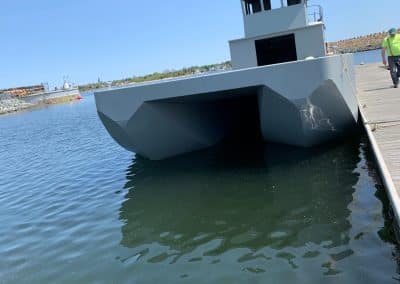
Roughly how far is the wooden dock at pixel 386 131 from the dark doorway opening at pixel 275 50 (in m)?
2.33

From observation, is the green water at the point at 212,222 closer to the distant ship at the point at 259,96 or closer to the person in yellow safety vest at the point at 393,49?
the distant ship at the point at 259,96

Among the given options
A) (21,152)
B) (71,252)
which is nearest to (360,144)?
(71,252)

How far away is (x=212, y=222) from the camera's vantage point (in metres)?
6.95

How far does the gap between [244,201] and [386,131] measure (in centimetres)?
301

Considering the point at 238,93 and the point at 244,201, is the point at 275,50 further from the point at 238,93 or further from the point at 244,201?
the point at 244,201

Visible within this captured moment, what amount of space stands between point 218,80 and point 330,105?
2387 mm

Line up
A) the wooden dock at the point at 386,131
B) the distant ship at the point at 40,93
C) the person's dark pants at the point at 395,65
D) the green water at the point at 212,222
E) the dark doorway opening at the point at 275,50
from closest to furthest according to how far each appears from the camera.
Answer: the green water at the point at 212,222 → the wooden dock at the point at 386,131 → the dark doorway opening at the point at 275,50 → the person's dark pants at the point at 395,65 → the distant ship at the point at 40,93

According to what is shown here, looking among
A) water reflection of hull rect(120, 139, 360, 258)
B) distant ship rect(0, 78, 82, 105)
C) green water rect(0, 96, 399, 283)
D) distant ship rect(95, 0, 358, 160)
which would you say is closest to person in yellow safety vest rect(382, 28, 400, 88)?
distant ship rect(95, 0, 358, 160)

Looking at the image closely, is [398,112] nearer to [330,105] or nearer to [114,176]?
[330,105]

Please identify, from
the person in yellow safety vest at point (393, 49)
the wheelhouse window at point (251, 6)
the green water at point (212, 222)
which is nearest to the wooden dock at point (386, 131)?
the green water at point (212, 222)

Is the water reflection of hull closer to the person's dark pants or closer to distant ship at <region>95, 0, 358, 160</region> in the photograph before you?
distant ship at <region>95, 0, 358, 160</region>

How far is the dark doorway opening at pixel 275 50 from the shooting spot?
12443 millimetres

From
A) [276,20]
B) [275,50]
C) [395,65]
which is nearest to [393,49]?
[395,65]

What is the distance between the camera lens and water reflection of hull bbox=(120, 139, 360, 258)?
243 inches
